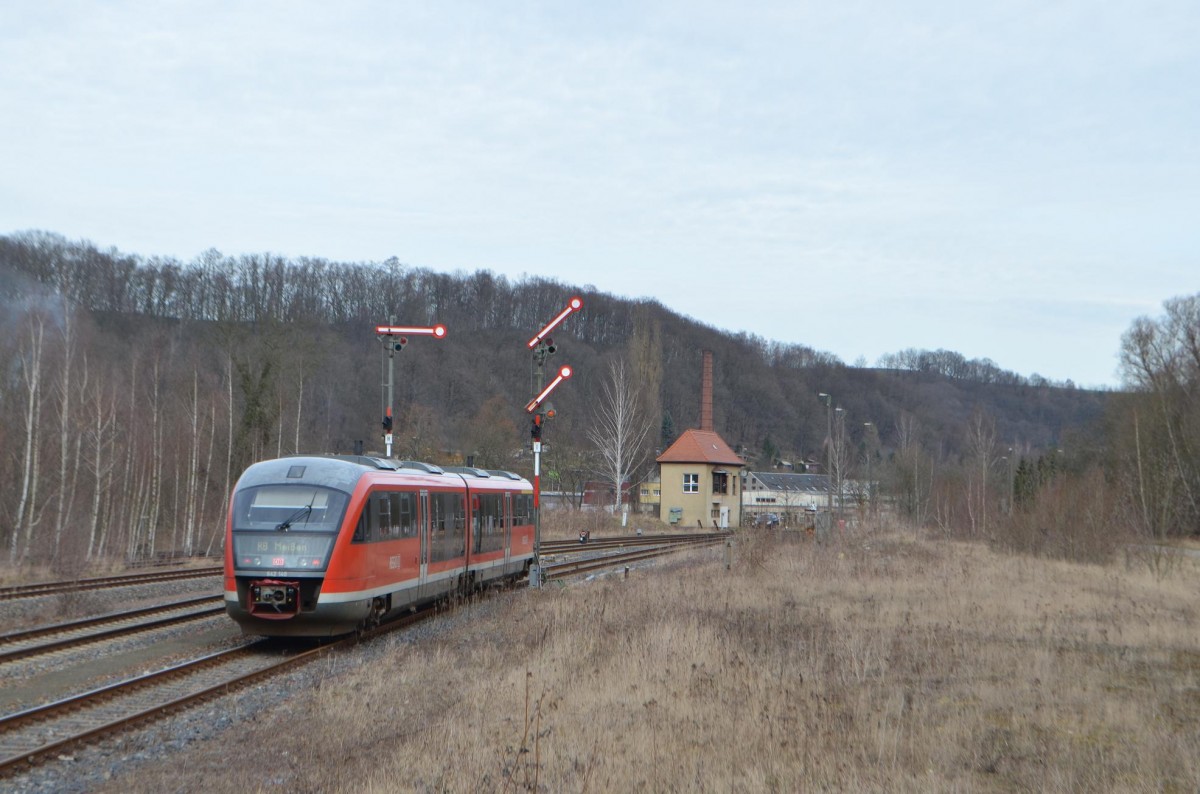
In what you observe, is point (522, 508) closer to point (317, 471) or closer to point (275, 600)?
point (317, 471)

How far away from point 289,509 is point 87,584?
29.4 feet

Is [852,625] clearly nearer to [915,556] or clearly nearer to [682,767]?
[682,767]

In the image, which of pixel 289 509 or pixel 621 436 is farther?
pixel 621 436

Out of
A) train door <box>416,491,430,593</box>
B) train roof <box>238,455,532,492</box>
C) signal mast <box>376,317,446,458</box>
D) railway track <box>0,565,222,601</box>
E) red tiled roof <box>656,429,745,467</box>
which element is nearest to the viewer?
train roof <box>238,455,532,492</box>

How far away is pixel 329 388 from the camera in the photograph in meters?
75.9

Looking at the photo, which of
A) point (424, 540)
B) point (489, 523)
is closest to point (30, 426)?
point (489, 523)

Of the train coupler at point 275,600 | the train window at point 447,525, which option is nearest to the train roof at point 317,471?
the train coupler at point 275,600

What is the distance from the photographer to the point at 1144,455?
185 feet

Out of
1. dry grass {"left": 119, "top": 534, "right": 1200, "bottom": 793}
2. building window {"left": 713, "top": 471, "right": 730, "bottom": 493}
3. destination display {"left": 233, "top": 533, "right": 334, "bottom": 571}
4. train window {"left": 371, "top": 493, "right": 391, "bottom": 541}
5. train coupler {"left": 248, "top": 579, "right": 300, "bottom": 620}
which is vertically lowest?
dry grass {"left": 119, "top": 534, "right": 1200, "bottom": 793}

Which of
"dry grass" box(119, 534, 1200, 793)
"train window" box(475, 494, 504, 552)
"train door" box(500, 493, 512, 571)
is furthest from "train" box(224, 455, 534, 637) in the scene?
"train door" box(500, 493, 512, 571)

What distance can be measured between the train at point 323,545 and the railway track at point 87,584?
6094 millimetres

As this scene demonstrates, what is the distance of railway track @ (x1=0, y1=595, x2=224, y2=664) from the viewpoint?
1393 cm

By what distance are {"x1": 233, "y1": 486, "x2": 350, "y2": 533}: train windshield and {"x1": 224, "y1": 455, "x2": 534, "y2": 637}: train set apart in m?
0.01

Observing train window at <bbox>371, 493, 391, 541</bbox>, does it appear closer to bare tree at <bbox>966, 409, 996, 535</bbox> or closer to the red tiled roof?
bare tree at <bbox>966, 409, 996, 535</bbox>
